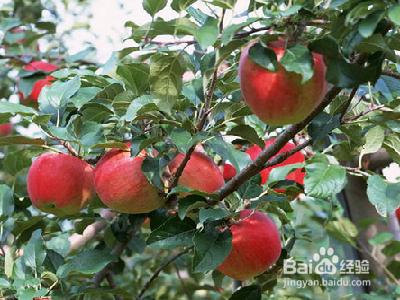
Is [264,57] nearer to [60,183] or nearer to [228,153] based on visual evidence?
[228,153]

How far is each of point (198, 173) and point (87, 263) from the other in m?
0.28

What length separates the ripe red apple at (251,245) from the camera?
105 cm

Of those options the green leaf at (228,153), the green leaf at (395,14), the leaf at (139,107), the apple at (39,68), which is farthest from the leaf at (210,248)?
the apple at (39,68)

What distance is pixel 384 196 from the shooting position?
0.95m

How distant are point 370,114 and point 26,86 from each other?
111 cm

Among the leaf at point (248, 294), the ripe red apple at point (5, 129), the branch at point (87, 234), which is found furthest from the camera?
the ripe red apple at point (5, 129)

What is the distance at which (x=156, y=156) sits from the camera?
1.04 metres

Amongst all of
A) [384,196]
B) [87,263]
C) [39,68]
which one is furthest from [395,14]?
[39,68]

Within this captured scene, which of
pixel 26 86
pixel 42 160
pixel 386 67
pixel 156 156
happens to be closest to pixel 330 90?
pixel 386 67

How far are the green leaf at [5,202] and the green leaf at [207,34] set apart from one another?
0.63m

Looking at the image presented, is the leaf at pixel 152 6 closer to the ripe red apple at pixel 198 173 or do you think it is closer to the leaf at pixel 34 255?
the ripe red apple at pixel 198 173

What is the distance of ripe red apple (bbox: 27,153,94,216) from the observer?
1089 millimetres

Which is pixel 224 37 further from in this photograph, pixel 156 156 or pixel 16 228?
pixel 16 228

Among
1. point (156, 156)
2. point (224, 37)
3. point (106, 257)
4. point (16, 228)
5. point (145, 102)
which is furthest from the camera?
point (16, 228)
